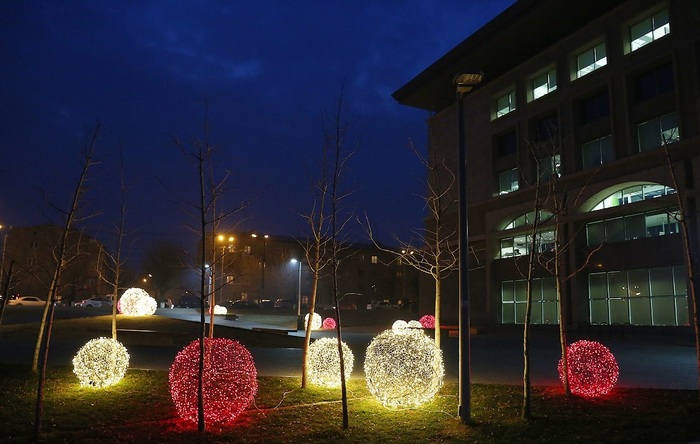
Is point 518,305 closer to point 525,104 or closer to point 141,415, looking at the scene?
point 525,104

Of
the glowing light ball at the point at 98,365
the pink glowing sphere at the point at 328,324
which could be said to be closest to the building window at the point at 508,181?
the pink glowing sphere at the point at 328,324

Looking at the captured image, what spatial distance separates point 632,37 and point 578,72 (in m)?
4.17

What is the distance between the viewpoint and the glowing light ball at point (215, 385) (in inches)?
322

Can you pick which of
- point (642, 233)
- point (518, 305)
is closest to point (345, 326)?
point (518, 305)

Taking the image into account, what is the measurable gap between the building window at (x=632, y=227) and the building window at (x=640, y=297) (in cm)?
191

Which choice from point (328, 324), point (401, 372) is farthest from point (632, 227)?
point (401, 372)

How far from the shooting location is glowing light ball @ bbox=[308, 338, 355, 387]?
35.7 ft

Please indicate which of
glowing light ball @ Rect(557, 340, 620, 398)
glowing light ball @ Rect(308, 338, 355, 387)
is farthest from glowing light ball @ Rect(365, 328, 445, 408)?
glowing light ball @ Rect(557, 340, 620, 398)

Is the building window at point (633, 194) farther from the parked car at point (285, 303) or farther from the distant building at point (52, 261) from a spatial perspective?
the parked car at point (285, 303)

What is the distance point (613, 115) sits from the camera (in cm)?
3191

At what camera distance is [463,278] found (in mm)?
8492

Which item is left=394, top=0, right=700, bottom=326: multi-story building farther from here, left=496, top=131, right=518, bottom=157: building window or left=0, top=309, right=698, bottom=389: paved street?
left=0, top=309, right=698, bottom=389: paved street

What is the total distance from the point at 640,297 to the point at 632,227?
387cm

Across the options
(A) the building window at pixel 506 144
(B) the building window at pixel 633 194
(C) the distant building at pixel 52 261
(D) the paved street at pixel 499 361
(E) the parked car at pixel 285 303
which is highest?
(A) the building window at pixel 506 144
